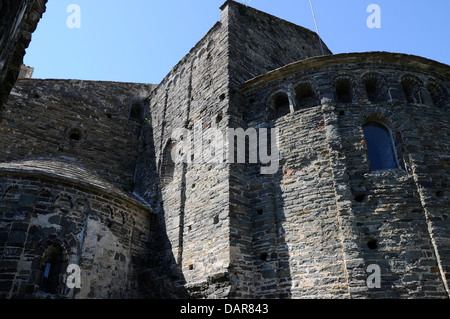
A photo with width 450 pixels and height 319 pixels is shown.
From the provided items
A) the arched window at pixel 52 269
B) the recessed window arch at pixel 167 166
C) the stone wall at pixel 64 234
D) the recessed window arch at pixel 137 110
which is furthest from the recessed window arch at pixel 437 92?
the recessed window arch at pixel 137 110

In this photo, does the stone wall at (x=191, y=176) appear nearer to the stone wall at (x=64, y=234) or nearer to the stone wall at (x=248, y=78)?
the stone wall at (x=248, y=78)

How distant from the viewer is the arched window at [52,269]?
326 inches

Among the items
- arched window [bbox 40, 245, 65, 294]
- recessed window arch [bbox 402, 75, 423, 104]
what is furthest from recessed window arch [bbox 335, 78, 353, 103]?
arched window [bbox 40, 245, 65, 294]

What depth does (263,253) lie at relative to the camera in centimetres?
809

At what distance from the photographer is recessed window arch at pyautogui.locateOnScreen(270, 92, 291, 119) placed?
982 centimetres

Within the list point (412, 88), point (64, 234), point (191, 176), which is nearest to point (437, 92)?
point (412, 88)

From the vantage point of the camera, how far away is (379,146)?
28.6ft

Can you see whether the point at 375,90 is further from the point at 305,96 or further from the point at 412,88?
the point at 305,96

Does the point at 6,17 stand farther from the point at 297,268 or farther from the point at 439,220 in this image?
the point at 439,220

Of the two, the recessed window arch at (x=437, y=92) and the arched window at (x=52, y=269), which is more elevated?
the recessed window arch at (x=437, y=92)

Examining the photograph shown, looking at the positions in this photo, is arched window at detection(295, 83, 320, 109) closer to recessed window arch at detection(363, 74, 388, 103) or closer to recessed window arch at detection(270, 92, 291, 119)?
recessed window arch at detection(270, 92, 291, 119)

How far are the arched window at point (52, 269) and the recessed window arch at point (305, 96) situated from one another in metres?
6.64

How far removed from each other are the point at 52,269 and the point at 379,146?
7867 mm
